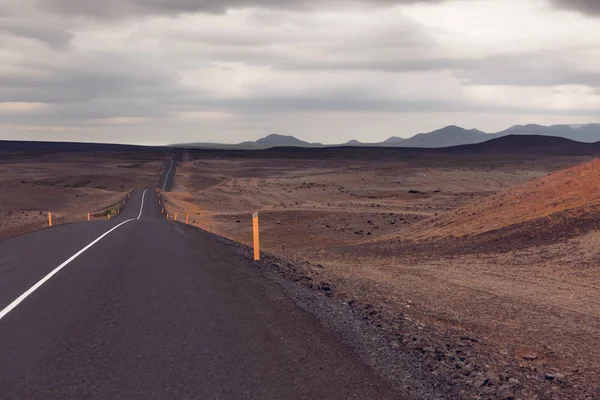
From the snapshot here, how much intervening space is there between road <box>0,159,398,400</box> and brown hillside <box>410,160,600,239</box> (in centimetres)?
1291

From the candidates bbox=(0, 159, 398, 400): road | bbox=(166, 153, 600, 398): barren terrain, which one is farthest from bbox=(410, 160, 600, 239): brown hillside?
bbox=(0, 159, 398, 400): road

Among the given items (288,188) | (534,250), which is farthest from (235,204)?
(534,250)

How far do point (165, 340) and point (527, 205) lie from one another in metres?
20.3

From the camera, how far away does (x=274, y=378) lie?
554cm

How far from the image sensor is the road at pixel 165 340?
5328 mm

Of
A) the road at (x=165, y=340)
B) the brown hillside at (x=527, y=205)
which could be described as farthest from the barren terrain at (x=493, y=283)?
the road at (x=165, y=340)

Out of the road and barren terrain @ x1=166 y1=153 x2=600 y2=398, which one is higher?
the road

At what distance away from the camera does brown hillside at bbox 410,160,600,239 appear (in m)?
21.1

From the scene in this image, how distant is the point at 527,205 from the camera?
78.4 feet

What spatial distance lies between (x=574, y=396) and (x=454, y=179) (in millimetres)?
97314

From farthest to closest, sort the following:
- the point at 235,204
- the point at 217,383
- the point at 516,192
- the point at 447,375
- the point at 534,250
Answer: the point at 235,204, the point at 516,192, the point at 534,250, the point at 447,375, the point at 217,383

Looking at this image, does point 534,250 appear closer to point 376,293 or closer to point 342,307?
point 376,293

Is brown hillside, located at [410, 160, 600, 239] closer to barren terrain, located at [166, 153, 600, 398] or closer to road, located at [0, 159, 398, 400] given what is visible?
barren terrain, located at [166, 153, 600, 398]

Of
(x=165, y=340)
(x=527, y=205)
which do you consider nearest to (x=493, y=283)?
(x=165, y=340)
